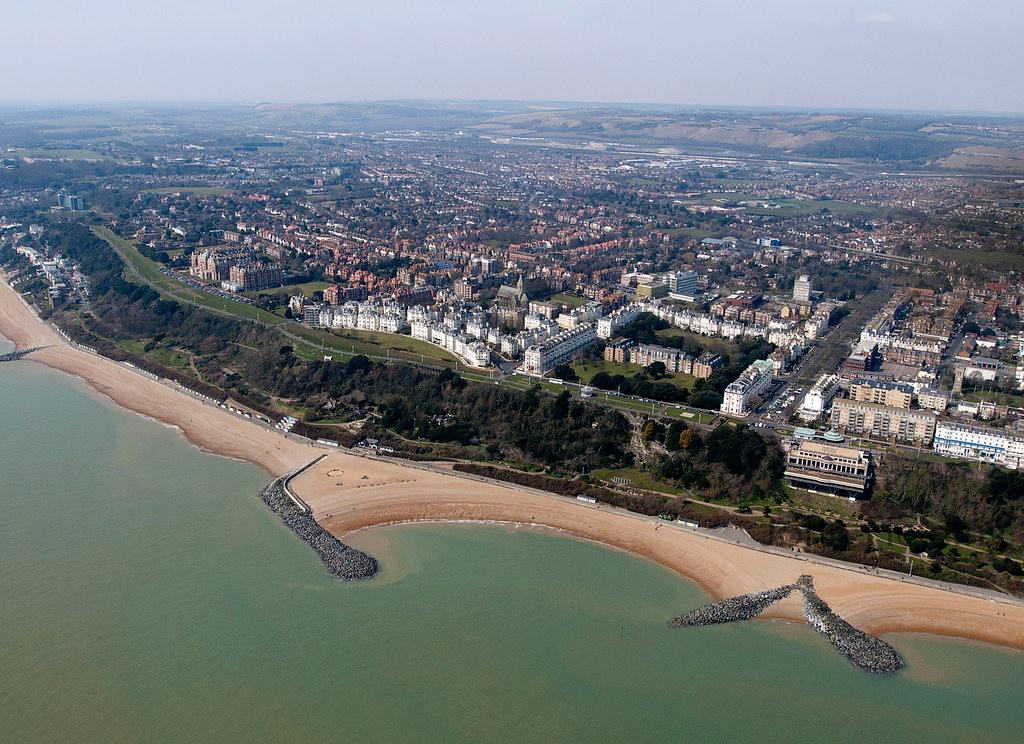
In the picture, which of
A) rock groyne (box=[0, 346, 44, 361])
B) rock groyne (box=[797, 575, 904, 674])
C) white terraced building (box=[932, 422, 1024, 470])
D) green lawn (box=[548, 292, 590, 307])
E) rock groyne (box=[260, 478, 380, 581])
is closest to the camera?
rock groyne (box=[797, 575, 904, 674])

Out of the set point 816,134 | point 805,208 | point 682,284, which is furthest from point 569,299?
point 816,134

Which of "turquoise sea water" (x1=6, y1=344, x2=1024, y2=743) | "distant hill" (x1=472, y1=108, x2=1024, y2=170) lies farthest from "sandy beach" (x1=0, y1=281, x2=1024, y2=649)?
"distant hill" (x1=472, y1=108, x2=1024, y2=170)

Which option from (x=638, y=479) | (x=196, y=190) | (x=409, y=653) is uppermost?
(x=196, y=190)

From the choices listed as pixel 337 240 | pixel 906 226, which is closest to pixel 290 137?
pixel 337 240

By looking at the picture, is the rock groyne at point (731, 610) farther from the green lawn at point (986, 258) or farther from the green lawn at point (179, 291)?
the green lawn at point (179, 291)

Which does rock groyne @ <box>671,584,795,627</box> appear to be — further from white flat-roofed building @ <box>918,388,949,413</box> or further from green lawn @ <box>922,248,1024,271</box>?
green lawn @ <box>922,248,1024,271</box>

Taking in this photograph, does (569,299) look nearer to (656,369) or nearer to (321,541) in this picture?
(656,369)

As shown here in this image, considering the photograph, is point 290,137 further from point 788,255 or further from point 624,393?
point 624,393
